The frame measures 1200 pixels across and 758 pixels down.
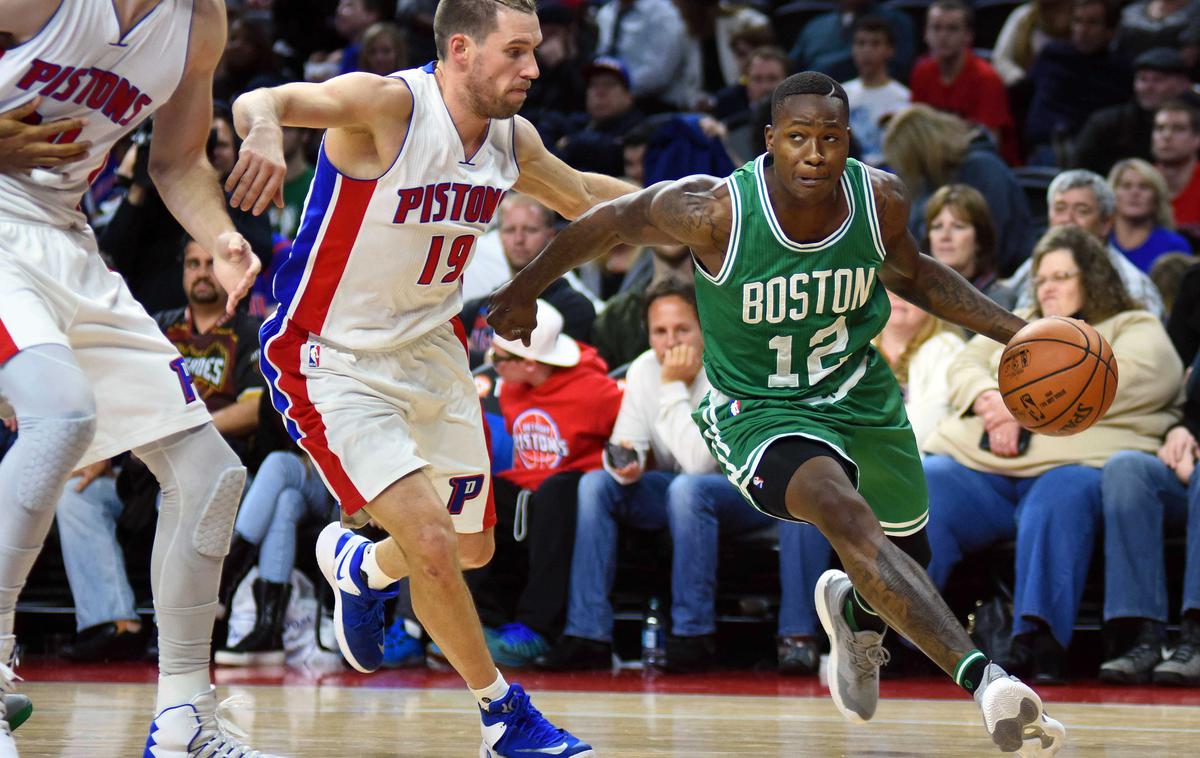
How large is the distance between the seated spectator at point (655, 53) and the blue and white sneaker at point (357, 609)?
6934 millimetres

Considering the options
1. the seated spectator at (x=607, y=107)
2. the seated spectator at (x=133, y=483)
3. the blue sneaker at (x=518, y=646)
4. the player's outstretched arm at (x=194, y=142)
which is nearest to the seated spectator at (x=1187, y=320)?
the blue sneaker at (x=518, y=646)

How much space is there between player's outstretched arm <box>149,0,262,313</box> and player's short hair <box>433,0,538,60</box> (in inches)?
27.2

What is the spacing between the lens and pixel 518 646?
659 cm

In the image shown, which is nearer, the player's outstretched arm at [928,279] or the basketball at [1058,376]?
the basketball at [1058,376]

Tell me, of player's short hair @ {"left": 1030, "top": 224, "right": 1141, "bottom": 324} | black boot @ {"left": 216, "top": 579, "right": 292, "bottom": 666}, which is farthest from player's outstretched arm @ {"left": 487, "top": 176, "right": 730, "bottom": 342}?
black boot @ {"left": 216, "top": 579, "right": 292, "bottom": 666}

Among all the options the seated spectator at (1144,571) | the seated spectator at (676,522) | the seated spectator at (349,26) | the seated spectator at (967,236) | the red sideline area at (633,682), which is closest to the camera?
the red sideline area at (633,682)

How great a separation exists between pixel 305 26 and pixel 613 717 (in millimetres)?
9609

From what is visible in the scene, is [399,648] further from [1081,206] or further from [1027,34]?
[1027,34]

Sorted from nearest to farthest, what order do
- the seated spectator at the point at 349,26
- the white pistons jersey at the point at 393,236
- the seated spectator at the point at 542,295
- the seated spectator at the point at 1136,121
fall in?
the white pistons jersey at the point at 393,236 → the seated spectator at the point at 542,295 → the seated spectator at the point at 1136,121 → the seated spectator at the point at 349,26

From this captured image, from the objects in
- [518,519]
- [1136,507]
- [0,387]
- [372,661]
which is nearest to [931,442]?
[1136,507]

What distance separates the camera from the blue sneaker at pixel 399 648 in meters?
6.89

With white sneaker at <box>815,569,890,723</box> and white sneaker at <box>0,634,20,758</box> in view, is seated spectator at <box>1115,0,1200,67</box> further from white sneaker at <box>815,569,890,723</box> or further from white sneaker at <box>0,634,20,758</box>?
A: white sneaker at <box>0,634,20,758</box>

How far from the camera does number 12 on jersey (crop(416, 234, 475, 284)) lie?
434cm

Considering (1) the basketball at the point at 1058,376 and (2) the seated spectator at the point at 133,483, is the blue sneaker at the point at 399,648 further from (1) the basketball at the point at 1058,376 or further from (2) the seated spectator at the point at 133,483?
(1) the basketball at the point at 1058,376
